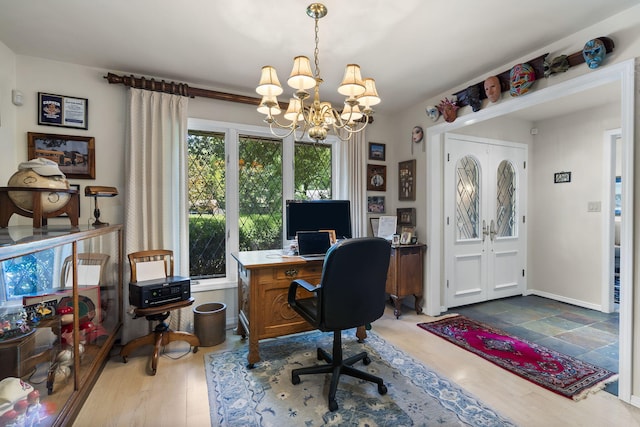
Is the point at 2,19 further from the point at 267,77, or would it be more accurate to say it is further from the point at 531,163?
the point at 531,163

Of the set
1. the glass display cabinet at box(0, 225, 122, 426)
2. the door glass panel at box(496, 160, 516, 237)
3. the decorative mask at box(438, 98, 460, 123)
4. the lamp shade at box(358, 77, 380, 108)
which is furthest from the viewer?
the door glass panel at box(496, 160, 516, 237)

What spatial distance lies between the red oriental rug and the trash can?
6.67ft

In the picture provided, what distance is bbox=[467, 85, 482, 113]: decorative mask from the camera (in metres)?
2.78

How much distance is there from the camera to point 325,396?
6.44 ft

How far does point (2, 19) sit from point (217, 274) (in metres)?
2.51

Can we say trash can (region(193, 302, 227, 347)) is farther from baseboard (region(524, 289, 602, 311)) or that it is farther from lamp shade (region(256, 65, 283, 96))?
baseboard (region(524, 289, 602, 311))

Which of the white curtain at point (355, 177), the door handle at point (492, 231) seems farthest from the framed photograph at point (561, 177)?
the white curtain at point (355, 177)

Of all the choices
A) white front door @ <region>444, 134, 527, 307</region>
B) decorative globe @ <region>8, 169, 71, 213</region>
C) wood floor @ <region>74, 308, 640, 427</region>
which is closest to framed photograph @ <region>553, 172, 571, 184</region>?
white front door @ <region>444, 134, 527, 307</region>

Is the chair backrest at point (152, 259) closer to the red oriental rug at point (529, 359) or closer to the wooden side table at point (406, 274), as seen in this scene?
the wooden side table at point (406, 274)

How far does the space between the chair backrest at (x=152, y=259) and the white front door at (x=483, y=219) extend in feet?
9.84

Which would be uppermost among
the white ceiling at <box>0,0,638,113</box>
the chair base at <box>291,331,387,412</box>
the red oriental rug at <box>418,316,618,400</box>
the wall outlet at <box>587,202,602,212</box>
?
the white ceiling at <box>0,0,638,113</box>

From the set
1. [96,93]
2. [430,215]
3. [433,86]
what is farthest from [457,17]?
[96,93]

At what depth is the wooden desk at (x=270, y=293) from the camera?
2340 mm

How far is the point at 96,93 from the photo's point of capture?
8.71 ft
